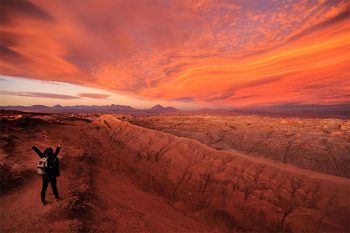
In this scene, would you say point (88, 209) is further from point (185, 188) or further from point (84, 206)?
point (185, 188)

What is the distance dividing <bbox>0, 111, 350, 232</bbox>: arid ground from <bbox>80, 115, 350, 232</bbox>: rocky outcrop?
3cm

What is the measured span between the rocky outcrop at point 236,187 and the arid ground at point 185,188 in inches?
1.2

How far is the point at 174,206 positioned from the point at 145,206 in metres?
1.26

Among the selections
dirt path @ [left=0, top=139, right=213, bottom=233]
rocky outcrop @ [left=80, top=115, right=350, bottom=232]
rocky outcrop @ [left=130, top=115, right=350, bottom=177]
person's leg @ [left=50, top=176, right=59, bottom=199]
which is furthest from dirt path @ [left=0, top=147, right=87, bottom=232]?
rocky outcrop @ [left=130, top=115, right=350, bottom=177]

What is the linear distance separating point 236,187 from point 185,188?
2.08 m

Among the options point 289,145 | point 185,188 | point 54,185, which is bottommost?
point 185,188

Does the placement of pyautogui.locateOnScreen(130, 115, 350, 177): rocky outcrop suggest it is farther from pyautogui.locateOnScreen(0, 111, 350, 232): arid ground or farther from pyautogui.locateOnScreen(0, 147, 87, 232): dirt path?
pyautogui.locateOnScreen(0, 147, 87, 232): dirt path

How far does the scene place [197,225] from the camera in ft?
23.0

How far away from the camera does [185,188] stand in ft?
30.3

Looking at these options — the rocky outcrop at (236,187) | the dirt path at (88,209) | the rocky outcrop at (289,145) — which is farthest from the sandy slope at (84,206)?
the rocky outcrop at (289,145)

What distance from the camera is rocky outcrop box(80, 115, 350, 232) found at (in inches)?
263

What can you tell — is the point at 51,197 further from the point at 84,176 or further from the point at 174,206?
the point at 174,206

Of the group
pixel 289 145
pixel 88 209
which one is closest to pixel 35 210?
pixel 88 209

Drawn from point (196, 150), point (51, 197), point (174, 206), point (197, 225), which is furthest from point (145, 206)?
point (196, 150)
